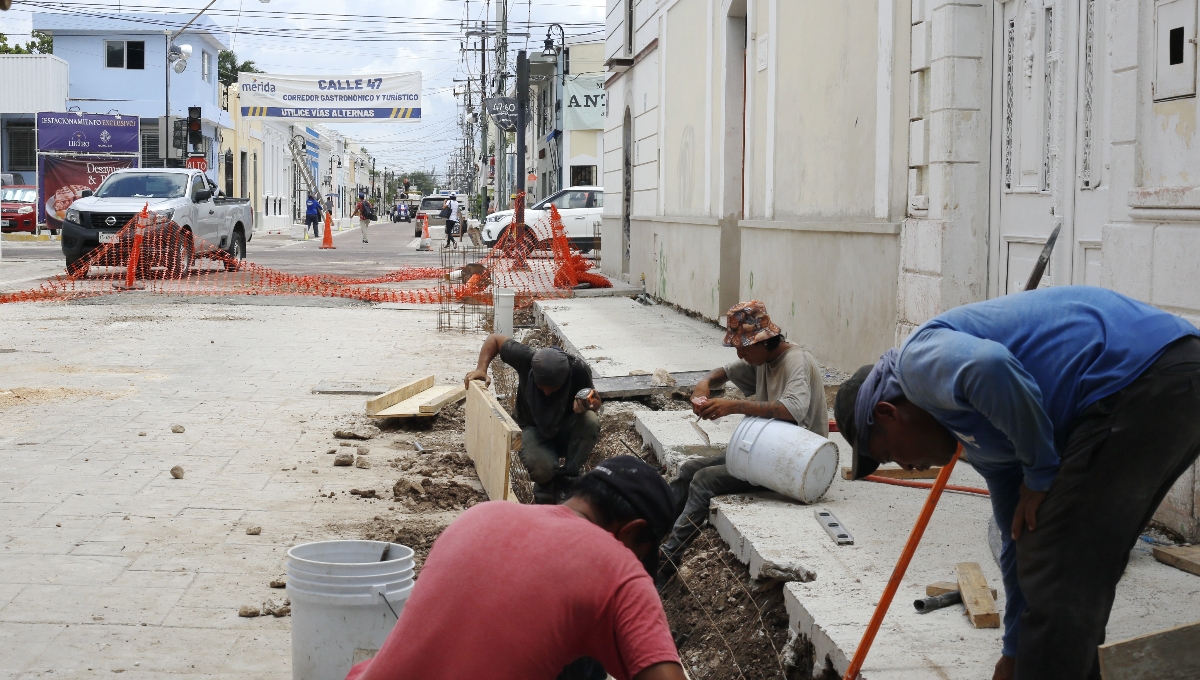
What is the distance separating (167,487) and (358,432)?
1934 millimetres

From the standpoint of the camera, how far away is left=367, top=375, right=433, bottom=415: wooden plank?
28.6 ft

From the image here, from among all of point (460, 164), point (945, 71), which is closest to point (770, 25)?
point (945, 71)

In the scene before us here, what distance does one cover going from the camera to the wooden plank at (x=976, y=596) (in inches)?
150

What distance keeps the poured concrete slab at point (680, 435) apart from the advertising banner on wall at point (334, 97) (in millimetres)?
34908

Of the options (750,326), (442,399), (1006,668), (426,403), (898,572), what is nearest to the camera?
(1006,668)

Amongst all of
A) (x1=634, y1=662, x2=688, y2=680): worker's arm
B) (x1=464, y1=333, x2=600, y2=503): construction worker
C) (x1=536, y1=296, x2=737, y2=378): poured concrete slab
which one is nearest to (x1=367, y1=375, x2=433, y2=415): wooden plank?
(x1=536, y1=296, x2=737, y2=378): poured concrete slab

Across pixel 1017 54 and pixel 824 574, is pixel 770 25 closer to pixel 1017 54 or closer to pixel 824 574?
pixel 1017 54

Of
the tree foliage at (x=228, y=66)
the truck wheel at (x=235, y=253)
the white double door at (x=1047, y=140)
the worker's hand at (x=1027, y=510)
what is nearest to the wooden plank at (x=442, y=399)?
the white double door at (x=1047, y=140)

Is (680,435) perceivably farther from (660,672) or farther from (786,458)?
(660,672)

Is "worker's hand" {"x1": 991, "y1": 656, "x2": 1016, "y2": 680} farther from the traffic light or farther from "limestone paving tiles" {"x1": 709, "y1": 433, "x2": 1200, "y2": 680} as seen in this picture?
the traffic light

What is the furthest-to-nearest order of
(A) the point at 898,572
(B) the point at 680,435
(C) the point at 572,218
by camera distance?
(C) the point at 572,218, (B) the point at 680,435, (A) the point at 898,572

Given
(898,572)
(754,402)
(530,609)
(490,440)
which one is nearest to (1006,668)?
(898,572)

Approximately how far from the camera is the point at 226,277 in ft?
74.6

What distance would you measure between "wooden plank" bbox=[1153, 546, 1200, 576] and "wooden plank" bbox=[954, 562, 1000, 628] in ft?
2.53
